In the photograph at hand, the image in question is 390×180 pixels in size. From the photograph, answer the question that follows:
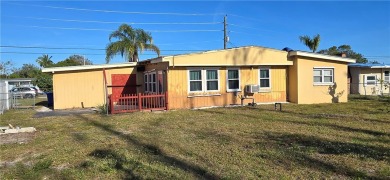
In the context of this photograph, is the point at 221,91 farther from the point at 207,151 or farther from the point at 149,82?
the point at 207,151

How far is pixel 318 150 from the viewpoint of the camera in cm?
623

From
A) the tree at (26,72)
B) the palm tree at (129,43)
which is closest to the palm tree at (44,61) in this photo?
the tree at (26,72)

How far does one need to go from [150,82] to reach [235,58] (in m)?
5.20

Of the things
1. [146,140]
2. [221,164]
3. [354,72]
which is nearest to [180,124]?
[146,140]

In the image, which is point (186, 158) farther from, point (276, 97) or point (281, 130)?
point (276, 97)

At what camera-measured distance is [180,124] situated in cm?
1012

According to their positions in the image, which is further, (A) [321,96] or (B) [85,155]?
(A) [321,96]

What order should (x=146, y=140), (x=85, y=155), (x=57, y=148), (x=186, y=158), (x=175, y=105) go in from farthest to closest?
1. (x=175, y=105)
2. (x=146, y=140)
3. (x=57, y=148)
4. (x=85, y=155)
5. (x=186, y=158)

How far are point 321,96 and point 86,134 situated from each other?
13832mm

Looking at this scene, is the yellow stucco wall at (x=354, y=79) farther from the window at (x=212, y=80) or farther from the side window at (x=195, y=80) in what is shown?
the side window at (x=195, y=80)

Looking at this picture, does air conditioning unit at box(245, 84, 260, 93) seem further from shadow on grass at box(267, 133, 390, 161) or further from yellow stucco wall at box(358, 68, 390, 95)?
yellow stucco wall at box(358, 68, 390, 95)

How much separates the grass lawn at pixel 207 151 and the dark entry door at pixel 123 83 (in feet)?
27.2

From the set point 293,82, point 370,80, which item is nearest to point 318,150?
point 293,82

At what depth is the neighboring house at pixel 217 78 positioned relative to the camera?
15039mm
